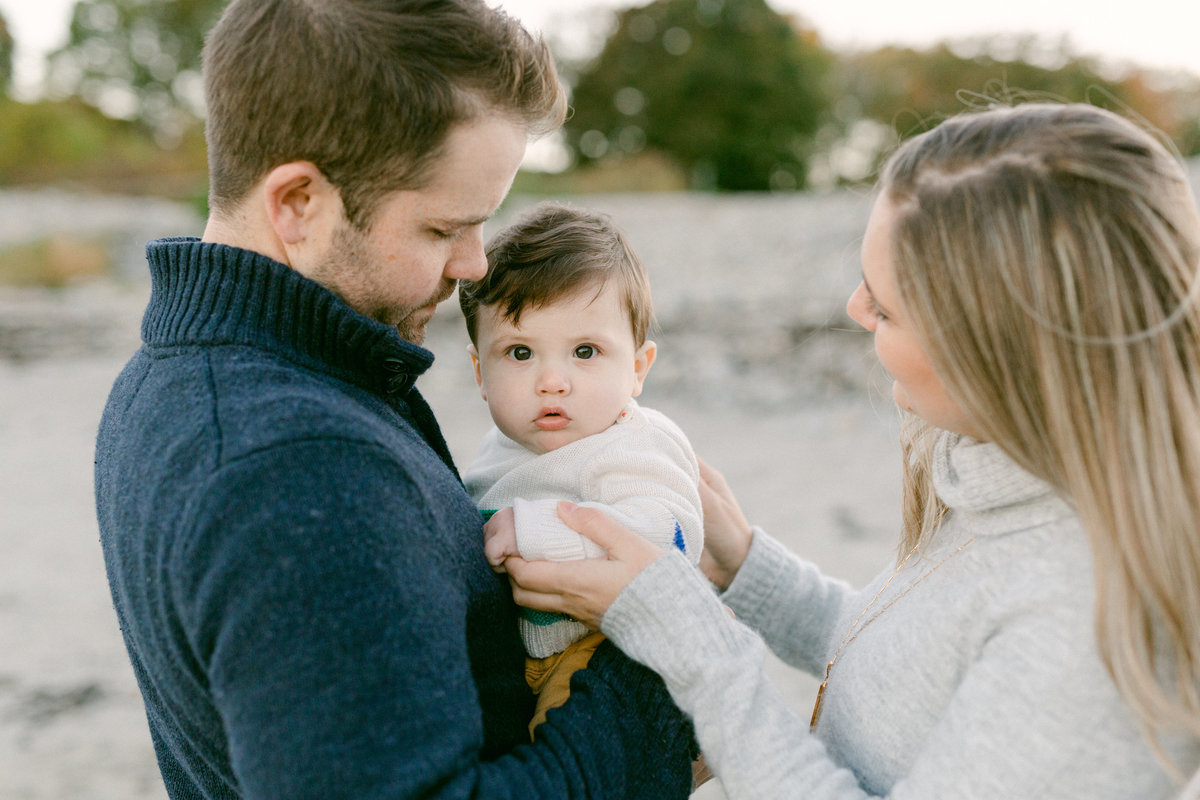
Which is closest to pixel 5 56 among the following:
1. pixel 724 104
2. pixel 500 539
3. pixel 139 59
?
pixel 139 59

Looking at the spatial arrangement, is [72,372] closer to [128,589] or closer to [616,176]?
[128,589]

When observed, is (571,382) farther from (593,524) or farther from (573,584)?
(573,584)

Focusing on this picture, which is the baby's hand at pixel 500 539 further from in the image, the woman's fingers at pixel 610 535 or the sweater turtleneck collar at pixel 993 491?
the sweater turtleneck collar at pixel 993 491

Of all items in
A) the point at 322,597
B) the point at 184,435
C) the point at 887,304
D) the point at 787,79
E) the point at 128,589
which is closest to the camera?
the point at 322,597

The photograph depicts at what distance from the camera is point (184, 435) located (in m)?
1.28

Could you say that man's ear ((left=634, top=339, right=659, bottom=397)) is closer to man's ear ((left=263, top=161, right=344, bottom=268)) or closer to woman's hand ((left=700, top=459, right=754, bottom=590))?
woman's hand ((left=700, top=459, right=754, bottom=590))

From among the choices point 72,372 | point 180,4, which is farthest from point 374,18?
point 180,4

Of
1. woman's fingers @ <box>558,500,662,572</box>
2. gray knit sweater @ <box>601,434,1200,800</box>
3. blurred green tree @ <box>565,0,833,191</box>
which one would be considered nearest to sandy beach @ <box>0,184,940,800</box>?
gray knit sweater @ <box>601,434,1200,800</box>

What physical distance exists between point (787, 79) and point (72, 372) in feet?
91.8

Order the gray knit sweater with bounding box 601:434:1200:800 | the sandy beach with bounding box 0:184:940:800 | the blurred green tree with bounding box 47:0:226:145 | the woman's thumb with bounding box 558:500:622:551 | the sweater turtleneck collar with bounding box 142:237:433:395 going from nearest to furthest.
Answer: the gray knit sweater with bounding box 601:434:1200:800, the sweater turtleneck collar with bounding box 142:237:433:395, the woman's thumb with bounding box 558:500:622:551, the sandy beach with bounding box 0:184:940:800, the blurred green tree with bounding box 47:0:226:145

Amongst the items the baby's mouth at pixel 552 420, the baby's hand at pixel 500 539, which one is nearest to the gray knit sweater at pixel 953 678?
the baby's hand at pixel 500 539

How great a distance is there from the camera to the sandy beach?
395 centimetres

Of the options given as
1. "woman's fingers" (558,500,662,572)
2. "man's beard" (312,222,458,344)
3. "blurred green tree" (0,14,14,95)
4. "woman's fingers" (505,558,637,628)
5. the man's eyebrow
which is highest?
"blurred green tree" (0,14,14,95)

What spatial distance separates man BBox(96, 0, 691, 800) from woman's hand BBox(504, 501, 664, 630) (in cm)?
6
